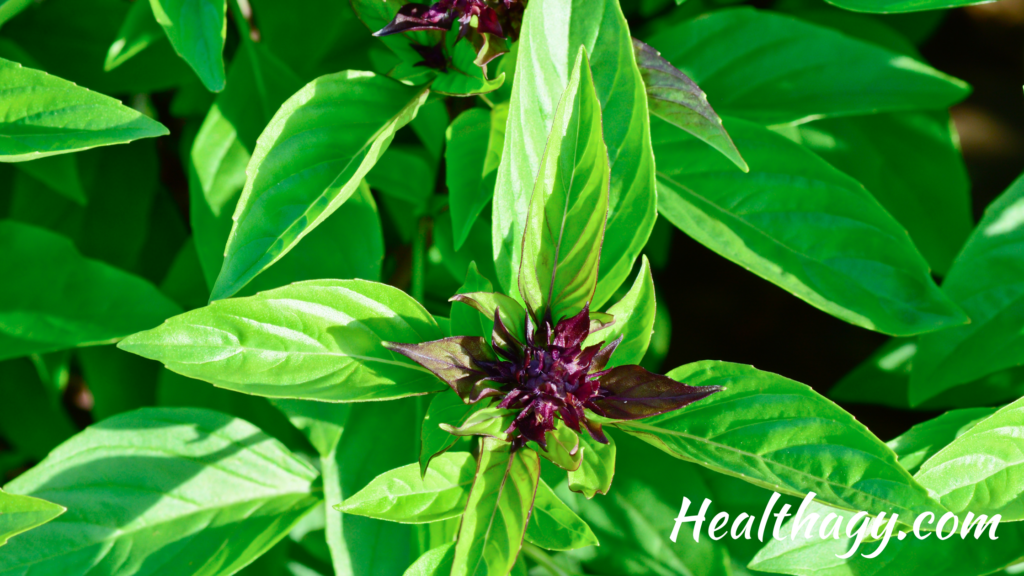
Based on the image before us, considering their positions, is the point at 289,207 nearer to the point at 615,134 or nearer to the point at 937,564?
the point at 615,134

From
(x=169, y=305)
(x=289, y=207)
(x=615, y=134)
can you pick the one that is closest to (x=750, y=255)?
(x=615, y=134)

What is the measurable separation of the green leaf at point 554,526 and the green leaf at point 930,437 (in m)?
0.35

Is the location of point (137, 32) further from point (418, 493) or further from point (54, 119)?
point (418, 493)

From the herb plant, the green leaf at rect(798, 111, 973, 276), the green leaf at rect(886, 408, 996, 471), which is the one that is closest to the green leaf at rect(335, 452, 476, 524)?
the herb plant

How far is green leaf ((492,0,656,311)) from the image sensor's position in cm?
54

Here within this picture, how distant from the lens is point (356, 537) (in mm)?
673

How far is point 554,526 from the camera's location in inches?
23.9

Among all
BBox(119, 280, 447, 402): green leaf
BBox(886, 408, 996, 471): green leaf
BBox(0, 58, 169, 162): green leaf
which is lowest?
BBox(886, 408, 996, 471): green leaf

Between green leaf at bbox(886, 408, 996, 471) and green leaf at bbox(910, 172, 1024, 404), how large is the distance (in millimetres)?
39

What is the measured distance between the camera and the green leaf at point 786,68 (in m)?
0.82

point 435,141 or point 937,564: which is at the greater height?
point 435,141

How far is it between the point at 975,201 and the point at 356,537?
1512 millimetres

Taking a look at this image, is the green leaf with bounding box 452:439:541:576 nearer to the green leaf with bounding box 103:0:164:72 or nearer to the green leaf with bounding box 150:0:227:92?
the green leaf with bounding box 150:0:227:92

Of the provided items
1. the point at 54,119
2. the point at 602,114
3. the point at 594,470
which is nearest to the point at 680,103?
the point at 602,114
